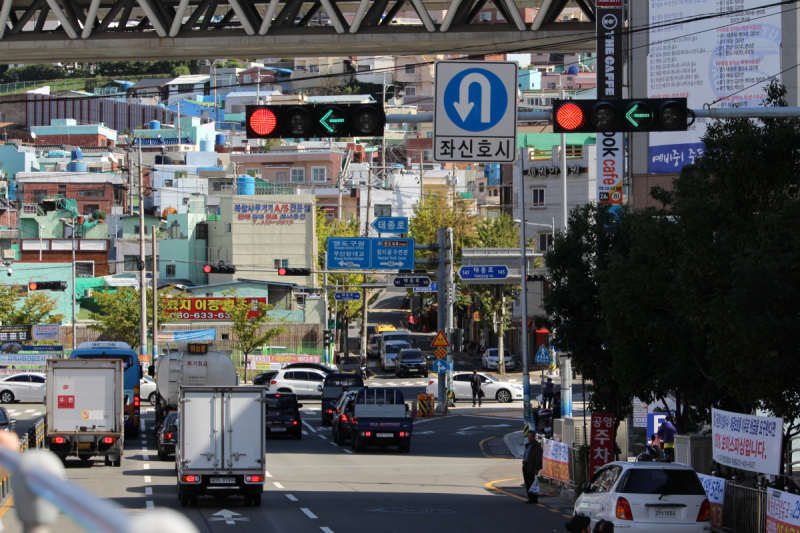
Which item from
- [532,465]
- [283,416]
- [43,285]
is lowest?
[283,416]

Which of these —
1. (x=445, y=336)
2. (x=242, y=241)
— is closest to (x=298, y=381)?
(x=445, y=336)

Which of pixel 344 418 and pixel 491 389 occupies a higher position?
pixel 344 418

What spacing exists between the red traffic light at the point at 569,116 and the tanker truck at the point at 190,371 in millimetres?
21179

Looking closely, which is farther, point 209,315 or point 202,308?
point 209,315

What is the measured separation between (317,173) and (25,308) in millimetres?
35962

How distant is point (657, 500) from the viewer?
13680mm

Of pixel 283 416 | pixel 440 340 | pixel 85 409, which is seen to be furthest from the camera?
pixel 440 340

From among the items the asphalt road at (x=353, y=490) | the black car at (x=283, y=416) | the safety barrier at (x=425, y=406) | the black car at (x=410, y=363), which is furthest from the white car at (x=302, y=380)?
the asphalt road at (x=353, y=490)

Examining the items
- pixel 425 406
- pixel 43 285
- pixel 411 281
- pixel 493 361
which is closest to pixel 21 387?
pixel 43 285

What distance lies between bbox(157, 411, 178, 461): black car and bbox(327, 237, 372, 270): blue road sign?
18.8 metres

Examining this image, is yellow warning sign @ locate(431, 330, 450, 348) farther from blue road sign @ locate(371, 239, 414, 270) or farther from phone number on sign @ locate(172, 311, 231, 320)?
phone number on sign @ locate(172, 311, 231, 320)

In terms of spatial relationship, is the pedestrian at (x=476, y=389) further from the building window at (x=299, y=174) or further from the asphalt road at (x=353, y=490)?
the building window at (x=299, y=174)

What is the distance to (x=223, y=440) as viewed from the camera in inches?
728

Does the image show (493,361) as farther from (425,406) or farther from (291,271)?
(291,271)
